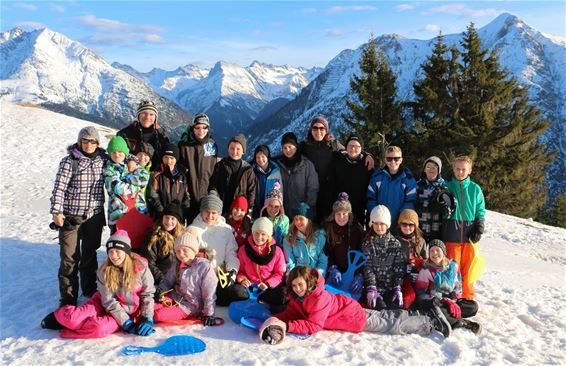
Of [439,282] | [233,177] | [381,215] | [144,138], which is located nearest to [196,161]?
[233,177]

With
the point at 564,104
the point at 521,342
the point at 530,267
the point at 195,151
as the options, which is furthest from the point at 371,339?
the point at 564,104

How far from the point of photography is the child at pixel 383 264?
257 inches

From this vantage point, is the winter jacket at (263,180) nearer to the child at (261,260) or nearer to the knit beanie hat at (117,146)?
the child at (261,260)

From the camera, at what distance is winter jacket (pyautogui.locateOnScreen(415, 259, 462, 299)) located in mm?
6465

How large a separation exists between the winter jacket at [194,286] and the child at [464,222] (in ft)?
13.1

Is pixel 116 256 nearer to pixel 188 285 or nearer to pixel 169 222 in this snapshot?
pixel 188 285

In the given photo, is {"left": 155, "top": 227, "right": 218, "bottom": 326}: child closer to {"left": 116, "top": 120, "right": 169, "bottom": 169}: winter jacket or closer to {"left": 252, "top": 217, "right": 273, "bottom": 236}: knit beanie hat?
{"left": 252, "top": 217, "right": 273, "bottom": 236}: knit beanie hat

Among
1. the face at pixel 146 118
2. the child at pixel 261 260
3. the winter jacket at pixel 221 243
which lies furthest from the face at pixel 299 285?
the face at pixel 146 118

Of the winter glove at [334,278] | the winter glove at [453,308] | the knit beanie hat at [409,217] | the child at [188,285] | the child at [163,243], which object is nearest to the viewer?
the child at [188,285]

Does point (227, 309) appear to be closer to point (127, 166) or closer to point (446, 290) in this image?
point (127, 166)

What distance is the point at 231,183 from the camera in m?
7.79

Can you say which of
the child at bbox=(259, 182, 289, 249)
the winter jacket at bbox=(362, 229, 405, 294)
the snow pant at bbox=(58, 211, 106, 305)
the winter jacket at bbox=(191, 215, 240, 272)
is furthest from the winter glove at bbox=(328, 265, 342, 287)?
the snow pant at bbox=(58, 211, 106, 305)

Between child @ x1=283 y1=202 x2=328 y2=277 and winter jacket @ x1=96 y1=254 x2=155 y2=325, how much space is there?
2.31m

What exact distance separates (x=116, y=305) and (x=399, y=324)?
12.8 ft
